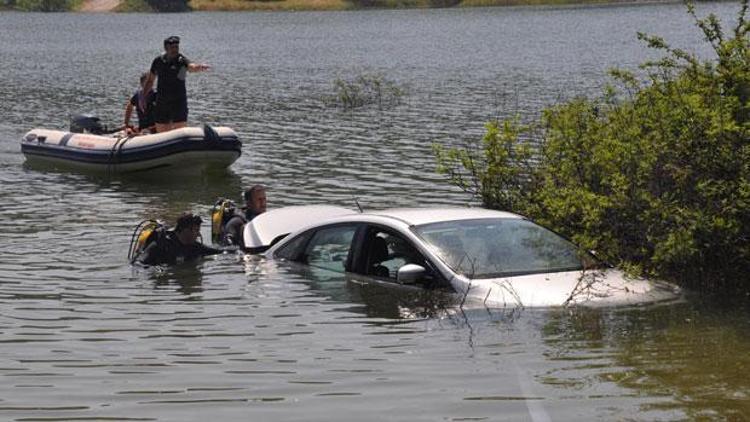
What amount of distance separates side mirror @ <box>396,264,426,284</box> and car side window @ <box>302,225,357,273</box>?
47.3 inches

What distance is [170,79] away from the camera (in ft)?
81.8

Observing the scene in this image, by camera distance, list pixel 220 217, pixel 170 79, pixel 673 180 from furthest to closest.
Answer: pixel 170 79
pixel 220 217
pixel 673 180

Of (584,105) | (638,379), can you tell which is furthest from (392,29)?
(638,379)

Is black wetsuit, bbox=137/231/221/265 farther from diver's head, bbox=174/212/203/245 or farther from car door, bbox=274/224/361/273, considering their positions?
car door, bbox=274/224/361/273

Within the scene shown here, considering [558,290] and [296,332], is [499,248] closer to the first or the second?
[558,290]

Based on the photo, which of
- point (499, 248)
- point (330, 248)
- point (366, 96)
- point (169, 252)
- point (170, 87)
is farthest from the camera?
point (366, 96)

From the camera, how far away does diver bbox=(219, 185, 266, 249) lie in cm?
1619

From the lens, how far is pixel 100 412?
9.09 metres

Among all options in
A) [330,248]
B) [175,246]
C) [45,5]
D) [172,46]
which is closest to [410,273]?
[330,248]

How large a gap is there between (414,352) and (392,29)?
86.6 meters

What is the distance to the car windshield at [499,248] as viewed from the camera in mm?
11703

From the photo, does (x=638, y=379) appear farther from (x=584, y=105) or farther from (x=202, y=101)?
(x=202, y=101)

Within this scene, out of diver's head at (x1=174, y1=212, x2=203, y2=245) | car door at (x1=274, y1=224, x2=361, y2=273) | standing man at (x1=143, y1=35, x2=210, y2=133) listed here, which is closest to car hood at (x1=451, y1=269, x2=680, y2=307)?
car door at (x1=274, y1=224, x2=361, y2=273)

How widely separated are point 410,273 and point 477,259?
0.67 meters
